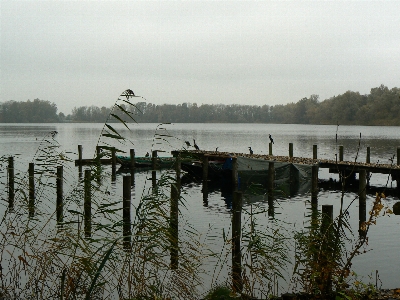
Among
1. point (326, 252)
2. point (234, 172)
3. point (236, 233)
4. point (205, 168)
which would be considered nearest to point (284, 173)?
point (234, 172)

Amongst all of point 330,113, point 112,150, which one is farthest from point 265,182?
point 330,113

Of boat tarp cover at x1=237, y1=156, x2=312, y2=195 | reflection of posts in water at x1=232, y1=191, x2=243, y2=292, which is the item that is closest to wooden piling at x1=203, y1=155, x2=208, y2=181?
boat tarp cover at x1=237, y1=156, x2=312, y2=195

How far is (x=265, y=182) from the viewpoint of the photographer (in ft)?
90.6

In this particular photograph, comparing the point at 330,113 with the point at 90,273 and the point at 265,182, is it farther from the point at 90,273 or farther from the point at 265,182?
the point at 90,273

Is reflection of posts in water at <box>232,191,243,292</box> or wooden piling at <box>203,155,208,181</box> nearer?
reflection of posts in water at <box>232,191,243,292</box>

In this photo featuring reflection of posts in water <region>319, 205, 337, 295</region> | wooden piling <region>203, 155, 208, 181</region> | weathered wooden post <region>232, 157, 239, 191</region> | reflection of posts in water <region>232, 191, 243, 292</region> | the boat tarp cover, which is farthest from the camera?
wooden piling <region>203, 155, 208, 181</region>

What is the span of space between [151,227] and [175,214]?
2.42 meters

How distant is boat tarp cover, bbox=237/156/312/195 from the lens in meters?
27.2

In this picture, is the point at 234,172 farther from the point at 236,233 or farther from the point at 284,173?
the point at 236,233

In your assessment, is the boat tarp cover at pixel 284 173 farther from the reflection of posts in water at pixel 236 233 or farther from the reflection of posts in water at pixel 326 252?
the reflection of posts in water at pixel 326 252

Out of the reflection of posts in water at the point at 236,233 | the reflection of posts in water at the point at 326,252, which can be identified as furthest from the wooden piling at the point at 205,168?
the reflection of posts in water at the point at 326,252

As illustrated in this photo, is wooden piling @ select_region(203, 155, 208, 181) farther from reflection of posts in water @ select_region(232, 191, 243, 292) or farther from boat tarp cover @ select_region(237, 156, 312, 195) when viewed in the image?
reflection of posts in water @ select_region(232, 191, 243, 292)

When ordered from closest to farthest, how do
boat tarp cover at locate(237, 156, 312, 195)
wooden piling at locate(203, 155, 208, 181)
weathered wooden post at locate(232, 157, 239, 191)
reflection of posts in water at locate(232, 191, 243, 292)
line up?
reflection of posts in water at locate(232, 191, 243, 292) → boat tarp cover at locate(237, 156, 312, 195) → weathered wooden post at locate(232, 157, 239, 191) → wooden piling at locate(203, 155, 208, 181)

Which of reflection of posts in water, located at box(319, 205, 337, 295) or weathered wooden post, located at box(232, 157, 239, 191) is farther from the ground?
reflection of posts in water, located at box(319, 205, 337, 295)
